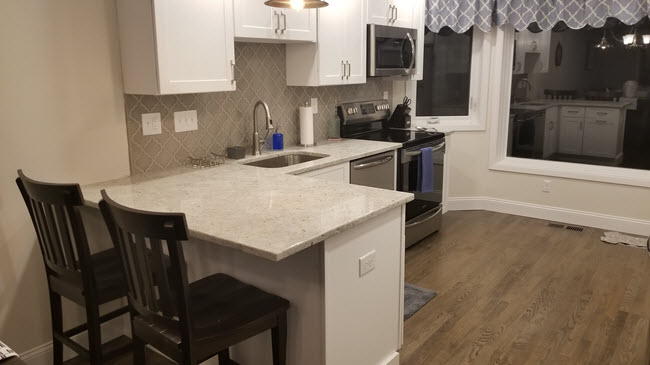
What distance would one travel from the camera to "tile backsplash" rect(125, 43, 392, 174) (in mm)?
2891

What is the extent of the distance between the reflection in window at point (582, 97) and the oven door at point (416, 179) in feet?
4.07

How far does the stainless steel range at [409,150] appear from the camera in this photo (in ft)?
13.3

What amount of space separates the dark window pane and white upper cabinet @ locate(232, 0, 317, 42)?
6.83 ft

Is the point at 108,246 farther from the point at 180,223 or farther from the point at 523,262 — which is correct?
the point at 523,262

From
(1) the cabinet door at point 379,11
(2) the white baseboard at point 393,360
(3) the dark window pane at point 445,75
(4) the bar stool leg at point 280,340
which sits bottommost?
(2) the white baseboard at point 393,360

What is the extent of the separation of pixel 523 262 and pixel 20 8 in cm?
359

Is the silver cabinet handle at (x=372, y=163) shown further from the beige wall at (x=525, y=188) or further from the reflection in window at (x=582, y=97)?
the reflection in window at (x=582, y=97)

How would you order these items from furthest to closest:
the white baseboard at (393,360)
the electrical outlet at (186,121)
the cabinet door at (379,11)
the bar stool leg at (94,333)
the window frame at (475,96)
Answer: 1. the window frame at (475,96)
2. the cabinet door at (379,11)
3. the electrical outlet at (186,121)
4. the white baseboard at (393,360)
5. the bar stool leg at (94,333)

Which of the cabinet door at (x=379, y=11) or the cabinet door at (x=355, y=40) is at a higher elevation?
the cabinet door at (x=379, y=11)

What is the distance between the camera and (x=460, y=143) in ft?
17.2

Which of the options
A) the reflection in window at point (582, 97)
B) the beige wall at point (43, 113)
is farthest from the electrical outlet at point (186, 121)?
the reflection in window at point (582, 97)

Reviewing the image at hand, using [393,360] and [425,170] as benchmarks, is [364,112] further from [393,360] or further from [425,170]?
[393,360]

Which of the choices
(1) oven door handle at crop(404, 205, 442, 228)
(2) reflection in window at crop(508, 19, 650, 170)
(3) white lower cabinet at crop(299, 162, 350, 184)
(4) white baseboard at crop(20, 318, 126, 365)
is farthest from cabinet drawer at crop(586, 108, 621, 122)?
(4) white baseboard at crop(20, 318, 126, 365)

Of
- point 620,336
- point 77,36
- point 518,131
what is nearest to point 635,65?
point 518,131
